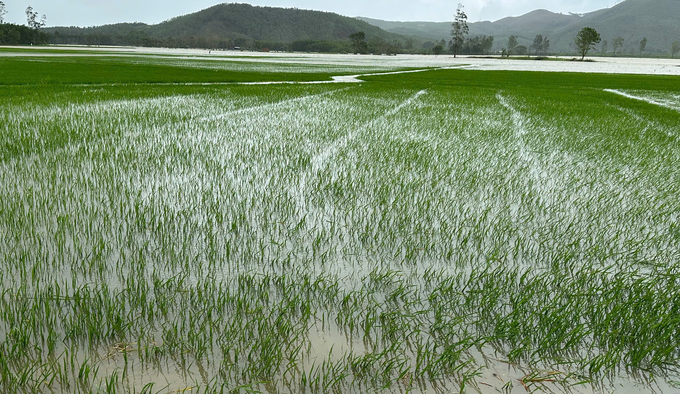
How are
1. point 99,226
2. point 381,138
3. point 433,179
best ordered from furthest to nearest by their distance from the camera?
point 381,138, point 433,179, point 99,226

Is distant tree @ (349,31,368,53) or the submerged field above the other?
distant tree @ (349,31,368,53)

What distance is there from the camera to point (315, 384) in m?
2.24

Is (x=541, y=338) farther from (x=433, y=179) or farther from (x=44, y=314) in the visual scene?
(x=433, y=179)

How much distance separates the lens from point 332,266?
3.70 metres

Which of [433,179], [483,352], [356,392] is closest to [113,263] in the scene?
[356,392]

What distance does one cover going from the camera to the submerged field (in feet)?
7.75

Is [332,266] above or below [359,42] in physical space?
below

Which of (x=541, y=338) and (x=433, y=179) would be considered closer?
(x=541, y=338)

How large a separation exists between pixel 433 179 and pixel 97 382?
5.08 m

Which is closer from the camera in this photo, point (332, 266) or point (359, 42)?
point (332, 266)

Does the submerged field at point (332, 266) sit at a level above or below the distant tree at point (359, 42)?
below

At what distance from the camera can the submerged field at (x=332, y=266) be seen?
7.75 feet

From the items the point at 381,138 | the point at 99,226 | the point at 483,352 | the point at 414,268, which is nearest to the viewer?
the point at 483,352

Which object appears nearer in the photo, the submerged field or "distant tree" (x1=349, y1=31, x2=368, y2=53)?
the submerged field
